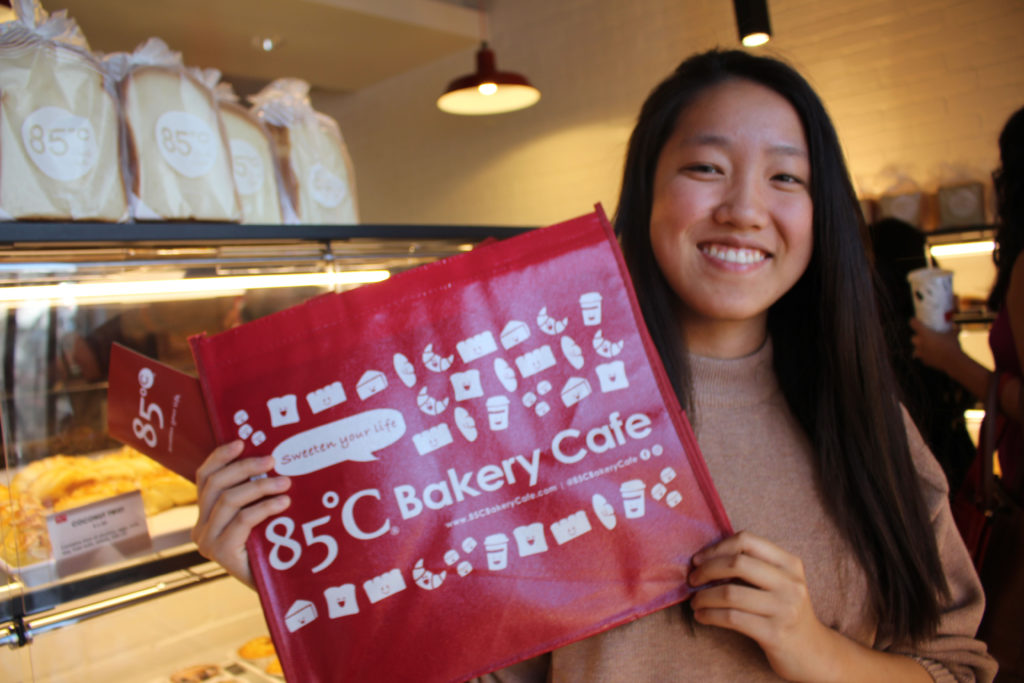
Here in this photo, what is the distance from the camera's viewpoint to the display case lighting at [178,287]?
1421 millimetres

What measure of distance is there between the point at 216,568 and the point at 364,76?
19.0 ft

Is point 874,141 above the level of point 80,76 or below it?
above

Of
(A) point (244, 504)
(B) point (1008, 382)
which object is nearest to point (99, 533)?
(A) point (244, 504)

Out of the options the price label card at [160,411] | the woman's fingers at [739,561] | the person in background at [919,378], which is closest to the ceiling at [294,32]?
the person in background at [919,378]

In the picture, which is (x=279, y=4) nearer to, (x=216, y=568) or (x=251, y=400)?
(x=216, y=568)

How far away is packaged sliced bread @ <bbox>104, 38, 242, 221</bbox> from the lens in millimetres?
1497

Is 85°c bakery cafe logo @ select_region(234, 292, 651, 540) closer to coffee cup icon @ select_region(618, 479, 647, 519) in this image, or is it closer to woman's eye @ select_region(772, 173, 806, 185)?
coffee cup icon @ select_region(618, 479, 647, 519)

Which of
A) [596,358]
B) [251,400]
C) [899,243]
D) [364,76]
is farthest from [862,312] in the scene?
[364,76]

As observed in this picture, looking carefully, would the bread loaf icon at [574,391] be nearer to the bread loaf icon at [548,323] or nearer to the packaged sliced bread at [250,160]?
the bread loaf icon at [548,323]

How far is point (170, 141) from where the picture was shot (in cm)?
154

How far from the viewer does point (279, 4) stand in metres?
4.77

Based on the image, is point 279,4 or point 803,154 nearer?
point 803,154

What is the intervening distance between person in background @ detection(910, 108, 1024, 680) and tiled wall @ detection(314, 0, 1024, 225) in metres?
1.89

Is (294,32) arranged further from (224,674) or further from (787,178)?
(787,178)
